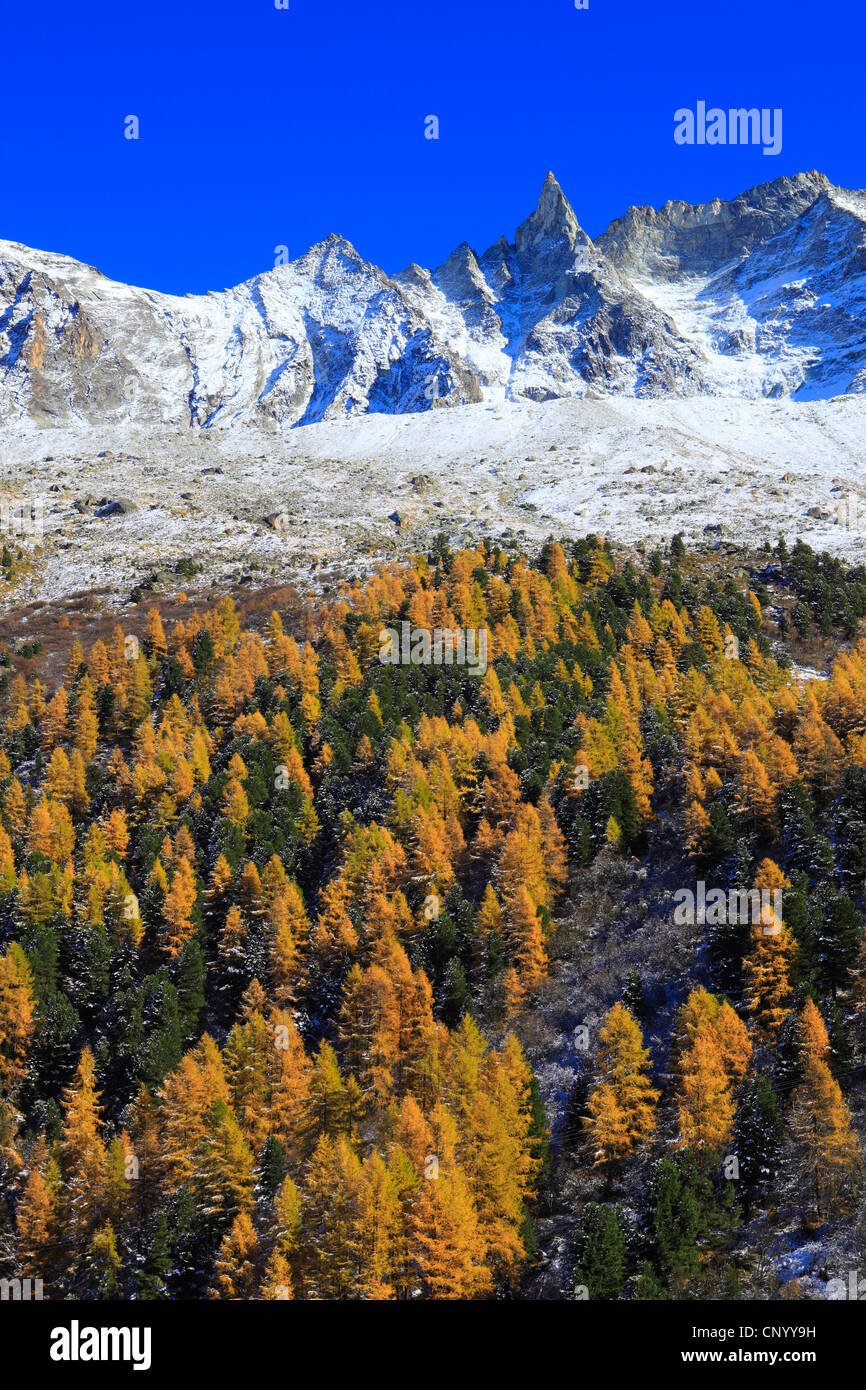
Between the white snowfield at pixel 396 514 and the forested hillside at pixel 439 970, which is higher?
the white snowfield at pixel 396 514

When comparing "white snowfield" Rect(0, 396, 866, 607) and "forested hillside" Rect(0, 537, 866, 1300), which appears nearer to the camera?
"forested hillside" Rect(0, 537, 866, 1300)

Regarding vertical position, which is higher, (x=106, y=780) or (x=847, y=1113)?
(x=106, y=780)

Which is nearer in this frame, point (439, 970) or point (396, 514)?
point (439, 970)

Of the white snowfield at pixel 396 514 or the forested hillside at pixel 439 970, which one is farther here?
the white snowfield at pixel 396 514

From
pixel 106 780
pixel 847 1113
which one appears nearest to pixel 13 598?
pixel 106 780

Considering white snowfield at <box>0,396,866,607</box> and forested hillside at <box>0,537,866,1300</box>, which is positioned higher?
white snowfield at <box>0,396,866,607</box>

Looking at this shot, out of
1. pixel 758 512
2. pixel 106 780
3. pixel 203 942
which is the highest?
pixel 758 512

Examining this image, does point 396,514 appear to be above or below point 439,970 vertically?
above
